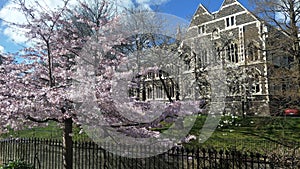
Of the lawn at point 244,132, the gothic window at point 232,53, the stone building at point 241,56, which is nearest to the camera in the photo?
the lawn at point 244,132

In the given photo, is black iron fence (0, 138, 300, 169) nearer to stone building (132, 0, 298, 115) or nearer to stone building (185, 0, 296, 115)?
stone building (132, 0, 298, 115)

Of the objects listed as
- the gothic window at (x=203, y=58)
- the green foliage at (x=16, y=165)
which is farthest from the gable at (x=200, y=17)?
the green foliage at (x=16, y=165)

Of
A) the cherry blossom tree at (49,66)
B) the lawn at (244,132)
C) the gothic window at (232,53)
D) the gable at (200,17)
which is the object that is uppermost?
the gable at (200,17)

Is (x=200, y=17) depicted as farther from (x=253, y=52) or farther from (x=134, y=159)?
(x=134, y=159)

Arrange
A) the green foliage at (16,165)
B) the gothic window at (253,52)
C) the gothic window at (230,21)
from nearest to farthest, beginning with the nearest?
the green foliage at (16,165) < the gothic window at (253,52) < the gothic window at (230,21)

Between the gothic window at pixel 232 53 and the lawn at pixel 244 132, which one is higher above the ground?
the gothic window at pixel 232 53

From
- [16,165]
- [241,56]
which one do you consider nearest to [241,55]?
[241,56]

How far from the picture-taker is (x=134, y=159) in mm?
6207

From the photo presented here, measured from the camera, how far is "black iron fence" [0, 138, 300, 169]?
4885mm

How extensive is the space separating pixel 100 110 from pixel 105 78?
68 cm

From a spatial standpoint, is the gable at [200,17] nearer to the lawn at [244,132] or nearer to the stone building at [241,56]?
the stone building at [241,56]

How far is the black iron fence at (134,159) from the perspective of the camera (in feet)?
16.0

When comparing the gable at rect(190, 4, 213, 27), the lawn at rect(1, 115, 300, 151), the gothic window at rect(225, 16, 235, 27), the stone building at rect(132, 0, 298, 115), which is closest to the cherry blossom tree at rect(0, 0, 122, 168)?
the stone building at rect(132, 0, 298, 115)

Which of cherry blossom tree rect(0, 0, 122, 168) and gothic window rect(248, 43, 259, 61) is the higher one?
gothic window rect(248, 43, 259, 61)
